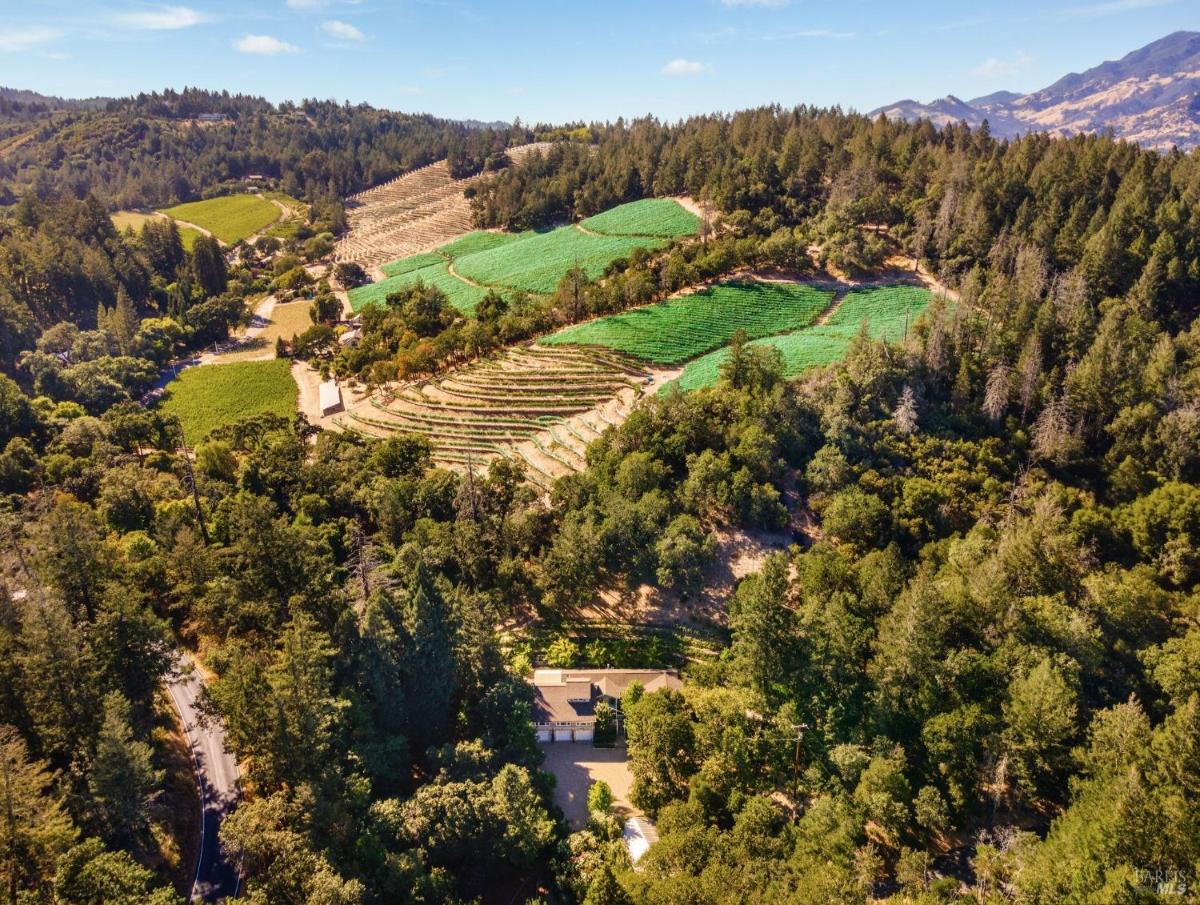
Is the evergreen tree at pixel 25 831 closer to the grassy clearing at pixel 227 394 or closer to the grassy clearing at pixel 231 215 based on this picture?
the grassy clearing at pixel 227 394

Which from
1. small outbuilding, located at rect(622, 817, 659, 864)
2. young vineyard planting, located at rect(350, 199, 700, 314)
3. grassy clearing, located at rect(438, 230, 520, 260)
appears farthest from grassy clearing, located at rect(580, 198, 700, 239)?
small outbuilding, located at rect(622, 817, 659, 864)

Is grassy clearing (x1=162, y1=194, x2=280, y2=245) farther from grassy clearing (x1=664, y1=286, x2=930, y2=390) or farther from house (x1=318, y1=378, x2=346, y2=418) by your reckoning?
grassy clearing (x1=664, y1=286, x2=930, y2=390)

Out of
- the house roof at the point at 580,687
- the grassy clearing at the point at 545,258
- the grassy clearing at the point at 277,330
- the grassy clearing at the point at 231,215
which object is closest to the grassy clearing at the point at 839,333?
the house roof at the point at 580,687

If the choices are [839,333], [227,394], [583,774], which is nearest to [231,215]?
[227,394]

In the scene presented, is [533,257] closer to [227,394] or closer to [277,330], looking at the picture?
[277,330]

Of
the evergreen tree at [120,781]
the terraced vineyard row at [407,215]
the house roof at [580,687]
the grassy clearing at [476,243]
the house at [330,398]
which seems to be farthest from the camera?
the terraced vineyard row at [407,215]

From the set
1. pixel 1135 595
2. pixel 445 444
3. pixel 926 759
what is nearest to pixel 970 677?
pixel 926 759

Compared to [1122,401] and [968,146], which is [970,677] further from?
[968,146]
